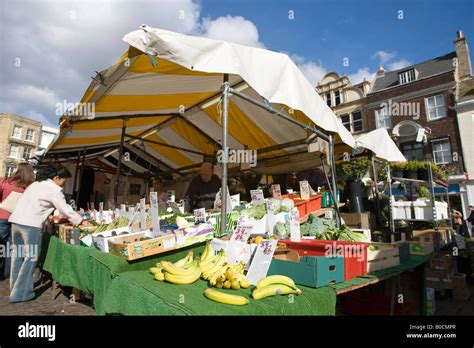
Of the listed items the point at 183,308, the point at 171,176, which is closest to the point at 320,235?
the point at 183,308

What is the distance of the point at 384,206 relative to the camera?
7078mm

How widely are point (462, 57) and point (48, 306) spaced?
25853 millimetres

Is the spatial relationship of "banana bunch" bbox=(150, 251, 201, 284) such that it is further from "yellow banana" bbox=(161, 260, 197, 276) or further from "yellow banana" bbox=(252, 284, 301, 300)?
"yellow banana" bbox=(252, 284, 301, 300)

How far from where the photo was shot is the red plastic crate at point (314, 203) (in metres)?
4.69

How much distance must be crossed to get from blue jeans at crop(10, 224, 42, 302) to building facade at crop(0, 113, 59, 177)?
124 ft

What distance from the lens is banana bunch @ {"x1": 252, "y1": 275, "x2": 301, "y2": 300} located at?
172 centimetres

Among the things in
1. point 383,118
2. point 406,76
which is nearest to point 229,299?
point 383,118

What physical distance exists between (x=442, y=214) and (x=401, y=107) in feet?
60.5

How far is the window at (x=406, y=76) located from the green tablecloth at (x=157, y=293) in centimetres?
2304

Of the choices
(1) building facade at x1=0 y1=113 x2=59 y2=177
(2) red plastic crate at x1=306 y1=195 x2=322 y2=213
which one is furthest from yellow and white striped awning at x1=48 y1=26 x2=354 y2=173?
(1) building facade at x1=0 y1=113 x2=59 y2=177

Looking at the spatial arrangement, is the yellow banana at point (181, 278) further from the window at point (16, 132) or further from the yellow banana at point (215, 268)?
the window at point (16, 132)

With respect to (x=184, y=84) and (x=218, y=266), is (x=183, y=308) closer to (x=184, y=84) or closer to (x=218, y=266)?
(x=218, y=266)

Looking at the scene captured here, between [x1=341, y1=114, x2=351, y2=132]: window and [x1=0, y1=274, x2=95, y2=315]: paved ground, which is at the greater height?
[x1=341, y1=114, x2=351, y2=132]: window

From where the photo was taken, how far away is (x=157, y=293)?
1.68 metres
